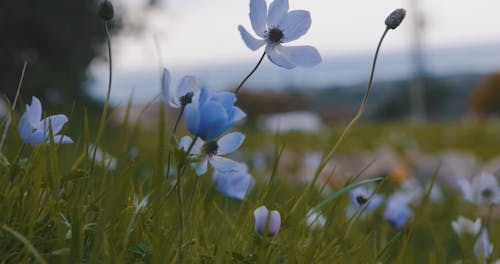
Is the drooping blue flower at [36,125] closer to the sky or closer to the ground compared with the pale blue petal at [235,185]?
closer to the sky

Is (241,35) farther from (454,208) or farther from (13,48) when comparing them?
(13,48)

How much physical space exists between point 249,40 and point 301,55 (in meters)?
0.09

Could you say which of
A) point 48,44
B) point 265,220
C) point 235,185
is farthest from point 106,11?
point 48,44

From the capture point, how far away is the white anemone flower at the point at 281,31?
3.29 feet

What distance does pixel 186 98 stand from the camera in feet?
3.21

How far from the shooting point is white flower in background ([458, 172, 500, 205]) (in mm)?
1512

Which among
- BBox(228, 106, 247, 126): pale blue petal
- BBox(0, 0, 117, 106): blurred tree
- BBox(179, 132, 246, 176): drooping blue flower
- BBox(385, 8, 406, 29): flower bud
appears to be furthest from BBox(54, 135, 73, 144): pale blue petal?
BBox(0, 0, 117, 106): blurred tree

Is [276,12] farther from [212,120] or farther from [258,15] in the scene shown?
[212,120]

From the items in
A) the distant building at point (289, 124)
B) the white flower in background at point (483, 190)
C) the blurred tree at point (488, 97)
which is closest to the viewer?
the white flower in background at point (483, 190)

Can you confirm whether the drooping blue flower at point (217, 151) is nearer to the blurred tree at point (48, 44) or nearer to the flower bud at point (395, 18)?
the flower bud at point (395, 18)

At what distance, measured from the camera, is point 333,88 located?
28.9 m

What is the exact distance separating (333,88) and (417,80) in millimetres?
6370

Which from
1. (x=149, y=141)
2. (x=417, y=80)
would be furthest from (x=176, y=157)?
(x=417, y=80)

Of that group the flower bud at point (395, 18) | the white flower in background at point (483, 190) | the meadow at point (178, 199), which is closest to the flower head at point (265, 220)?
the meadow at point (178, 199)
